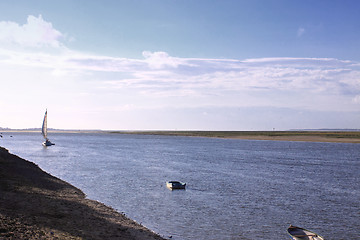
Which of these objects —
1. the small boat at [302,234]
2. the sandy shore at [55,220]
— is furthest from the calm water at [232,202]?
the sandy shore at [55,220]

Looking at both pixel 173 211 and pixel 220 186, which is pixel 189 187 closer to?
pixel 220 186

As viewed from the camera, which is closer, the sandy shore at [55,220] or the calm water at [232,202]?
the sandy shore at [55,220]

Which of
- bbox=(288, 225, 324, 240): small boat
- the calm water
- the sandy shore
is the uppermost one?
the sandy shore

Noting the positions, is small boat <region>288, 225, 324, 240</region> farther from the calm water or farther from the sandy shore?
the sandy shore

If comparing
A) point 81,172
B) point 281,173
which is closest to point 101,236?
point 81,172

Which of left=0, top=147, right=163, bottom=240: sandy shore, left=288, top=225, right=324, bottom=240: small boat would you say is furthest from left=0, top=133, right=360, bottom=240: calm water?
left=0, top=147, right=163, bottom=240: sandy shore

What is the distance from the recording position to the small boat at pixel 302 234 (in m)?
22.0

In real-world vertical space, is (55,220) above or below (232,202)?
above

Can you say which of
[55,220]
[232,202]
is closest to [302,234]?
[232,202]

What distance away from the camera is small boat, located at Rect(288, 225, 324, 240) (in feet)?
72.0

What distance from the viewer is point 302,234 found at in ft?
74.1

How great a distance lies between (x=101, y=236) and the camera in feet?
60.6

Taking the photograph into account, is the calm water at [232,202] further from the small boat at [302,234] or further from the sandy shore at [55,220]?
the sandy shore at [55,220]

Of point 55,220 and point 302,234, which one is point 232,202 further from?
point 55,220
